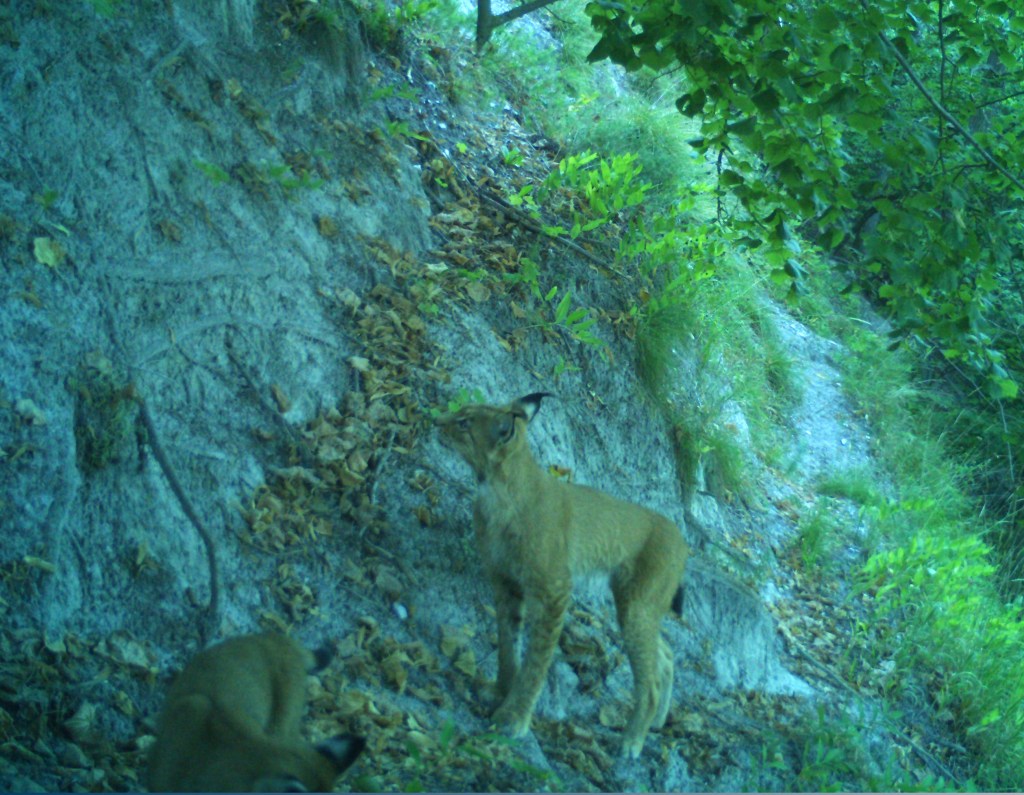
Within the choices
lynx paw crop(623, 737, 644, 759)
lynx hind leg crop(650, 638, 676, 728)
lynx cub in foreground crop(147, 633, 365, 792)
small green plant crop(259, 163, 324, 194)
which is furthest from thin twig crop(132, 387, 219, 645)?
lynx hind leg crop(650, 638, 676, 728)

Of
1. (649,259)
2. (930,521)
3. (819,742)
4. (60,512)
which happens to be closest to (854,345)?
(930,521)

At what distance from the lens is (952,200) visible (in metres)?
4.77

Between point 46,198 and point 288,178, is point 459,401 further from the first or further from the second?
point 46,198

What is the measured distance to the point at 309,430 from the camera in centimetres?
564

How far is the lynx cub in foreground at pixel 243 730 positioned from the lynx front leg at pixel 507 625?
1.29 meters

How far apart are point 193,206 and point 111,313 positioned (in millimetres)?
962

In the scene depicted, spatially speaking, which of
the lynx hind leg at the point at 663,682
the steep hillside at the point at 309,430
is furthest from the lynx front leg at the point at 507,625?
the lynx hind leg at the point at 663,682

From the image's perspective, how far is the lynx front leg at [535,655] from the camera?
506cm

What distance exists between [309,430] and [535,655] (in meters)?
1.68

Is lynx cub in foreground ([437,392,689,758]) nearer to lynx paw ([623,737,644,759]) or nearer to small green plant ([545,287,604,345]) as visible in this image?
lynx paw ([623,737,644,759])

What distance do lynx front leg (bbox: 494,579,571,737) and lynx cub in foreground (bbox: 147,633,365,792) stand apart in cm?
119

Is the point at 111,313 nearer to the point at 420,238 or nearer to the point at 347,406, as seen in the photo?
the point at 347,406

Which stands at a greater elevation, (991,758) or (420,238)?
(420,238)

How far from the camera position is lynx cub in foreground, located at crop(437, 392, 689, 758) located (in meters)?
5.18
